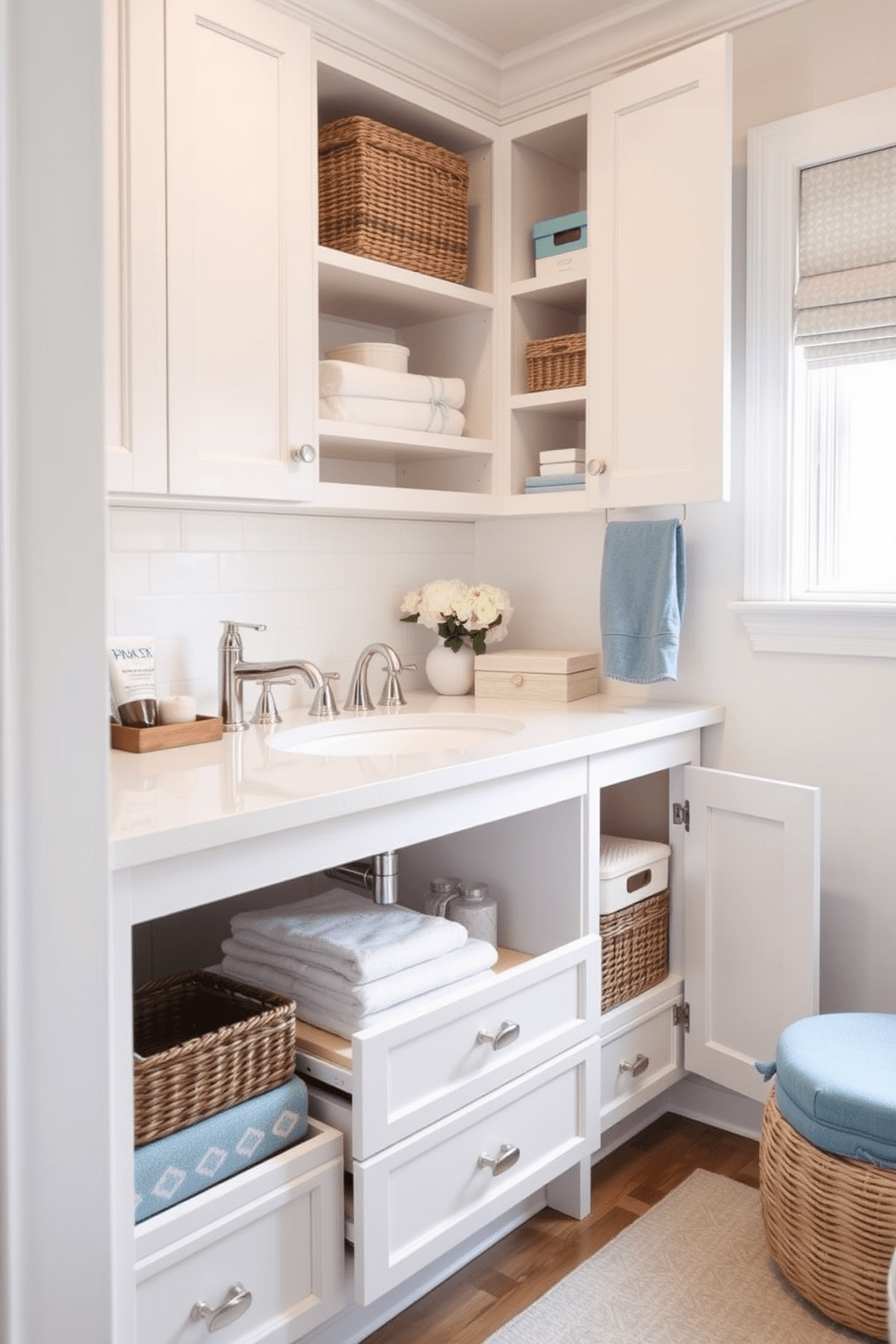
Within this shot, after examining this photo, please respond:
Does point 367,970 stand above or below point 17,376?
below

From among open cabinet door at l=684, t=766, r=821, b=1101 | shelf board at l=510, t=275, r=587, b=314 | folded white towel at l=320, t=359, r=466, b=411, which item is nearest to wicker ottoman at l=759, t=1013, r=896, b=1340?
open cabinet door at l=684, t=766, r=821, b=1101

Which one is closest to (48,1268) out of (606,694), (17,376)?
(17,376)

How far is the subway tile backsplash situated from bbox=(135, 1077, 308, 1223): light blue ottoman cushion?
872 millimetres

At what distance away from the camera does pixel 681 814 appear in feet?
7.88

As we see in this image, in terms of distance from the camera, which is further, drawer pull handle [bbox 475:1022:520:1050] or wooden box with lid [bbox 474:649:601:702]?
wooden box with lid [bbox 474:649:601:702]

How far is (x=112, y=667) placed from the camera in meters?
1.91

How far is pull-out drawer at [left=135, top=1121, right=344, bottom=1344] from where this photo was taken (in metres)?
1.38

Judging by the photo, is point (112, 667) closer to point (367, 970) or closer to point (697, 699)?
point (367, 970)

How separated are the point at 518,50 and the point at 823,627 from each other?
1469 mm

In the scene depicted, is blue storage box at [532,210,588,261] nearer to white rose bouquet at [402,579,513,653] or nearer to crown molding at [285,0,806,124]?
crown molding at [285,0,806,124]

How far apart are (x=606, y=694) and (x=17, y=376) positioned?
177cm

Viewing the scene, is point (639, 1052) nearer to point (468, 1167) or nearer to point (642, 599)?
point (468, 1167)

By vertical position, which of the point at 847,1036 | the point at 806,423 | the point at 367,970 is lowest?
the point at 847,1036

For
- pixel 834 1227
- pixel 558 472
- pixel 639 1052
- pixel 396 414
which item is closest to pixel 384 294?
pixel 396 414
